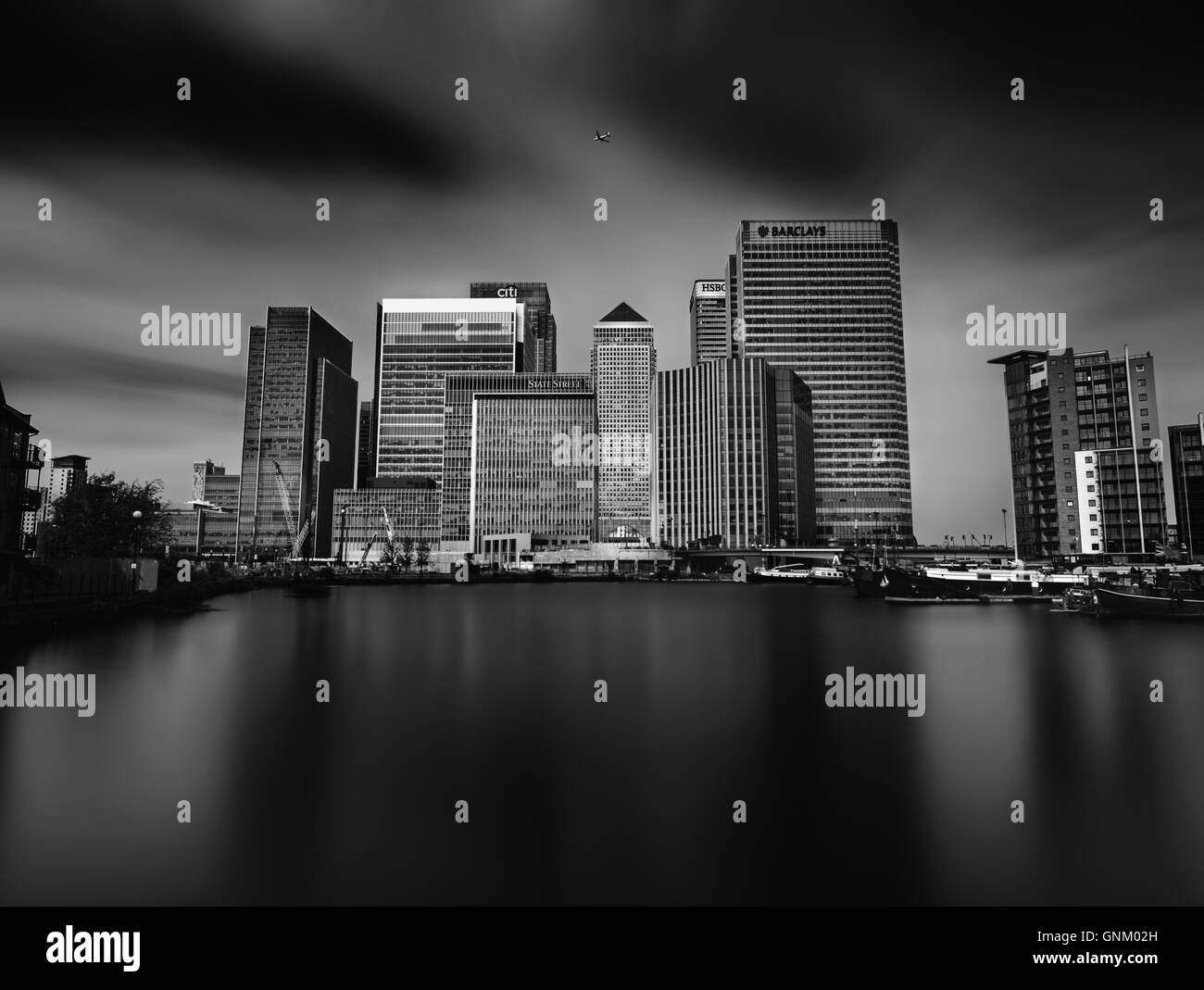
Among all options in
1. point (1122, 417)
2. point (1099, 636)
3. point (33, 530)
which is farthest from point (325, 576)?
point (1122, 417)

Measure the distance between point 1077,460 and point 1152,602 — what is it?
1965 inches

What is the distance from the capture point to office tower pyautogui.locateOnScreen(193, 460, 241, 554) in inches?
6624

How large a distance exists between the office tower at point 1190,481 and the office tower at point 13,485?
5643cm

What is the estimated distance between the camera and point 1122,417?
272 feet

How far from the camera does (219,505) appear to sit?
17275cm

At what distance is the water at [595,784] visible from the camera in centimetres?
839

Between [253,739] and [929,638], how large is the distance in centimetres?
3231

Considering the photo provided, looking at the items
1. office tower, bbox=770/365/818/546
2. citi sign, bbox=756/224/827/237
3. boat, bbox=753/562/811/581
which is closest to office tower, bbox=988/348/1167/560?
boat, bbox=753/562/811/581

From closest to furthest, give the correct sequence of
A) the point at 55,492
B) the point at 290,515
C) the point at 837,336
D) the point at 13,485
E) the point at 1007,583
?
1. the point at 13,485
2. the point at 55,492
3. the point at 1007,583
4. the point at 837,336
5. the point at 290,515

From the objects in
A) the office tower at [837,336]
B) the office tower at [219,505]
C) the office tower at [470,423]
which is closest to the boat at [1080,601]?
the office tower at [470,423]

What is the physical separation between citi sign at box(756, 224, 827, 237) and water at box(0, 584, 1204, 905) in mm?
156691

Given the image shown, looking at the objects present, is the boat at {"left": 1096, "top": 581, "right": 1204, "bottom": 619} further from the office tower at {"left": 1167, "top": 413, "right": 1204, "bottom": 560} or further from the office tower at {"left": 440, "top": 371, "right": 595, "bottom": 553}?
the office tower at {"left": 440, "top": 371, "right": 595, "bottom": 553}

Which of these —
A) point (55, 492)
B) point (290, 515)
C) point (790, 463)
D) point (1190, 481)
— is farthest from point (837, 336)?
point (55, 492)

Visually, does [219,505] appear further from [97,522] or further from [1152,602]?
[1152,602]
